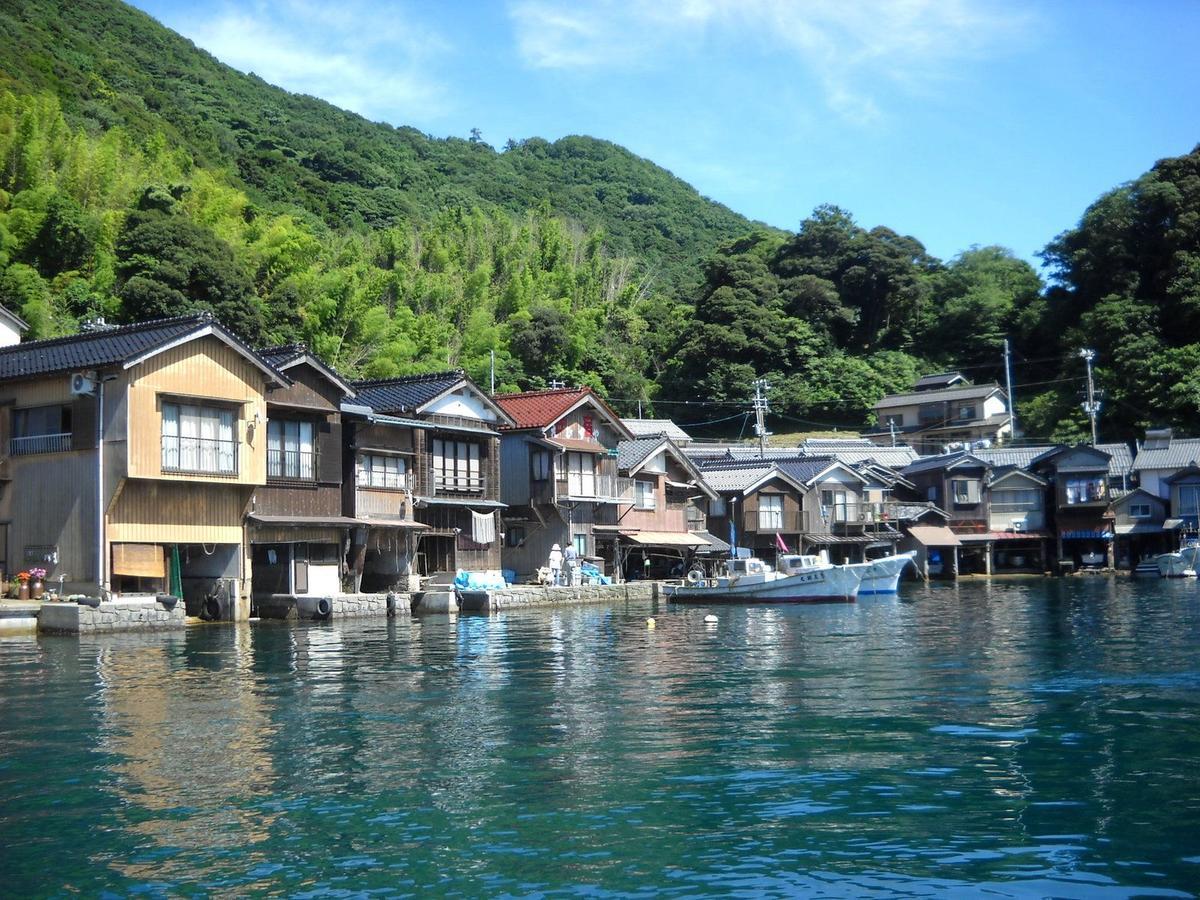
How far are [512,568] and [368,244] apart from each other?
41.7 meters

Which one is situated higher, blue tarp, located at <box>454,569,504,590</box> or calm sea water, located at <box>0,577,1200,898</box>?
blue tarp, located at <box>454,569,504,590</box>

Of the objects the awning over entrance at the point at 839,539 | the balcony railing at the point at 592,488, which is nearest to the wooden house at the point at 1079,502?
the awning over entrance at the point at 839,539

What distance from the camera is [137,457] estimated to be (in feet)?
110

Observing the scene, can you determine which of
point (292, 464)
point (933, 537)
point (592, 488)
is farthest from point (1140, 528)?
point (292, 464)

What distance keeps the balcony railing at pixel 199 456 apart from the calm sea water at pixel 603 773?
302 inches

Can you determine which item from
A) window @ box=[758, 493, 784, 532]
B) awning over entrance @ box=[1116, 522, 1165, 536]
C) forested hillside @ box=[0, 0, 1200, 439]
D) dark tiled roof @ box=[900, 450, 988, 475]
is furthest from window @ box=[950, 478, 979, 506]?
window @ box=[758, 493, 784, 532]

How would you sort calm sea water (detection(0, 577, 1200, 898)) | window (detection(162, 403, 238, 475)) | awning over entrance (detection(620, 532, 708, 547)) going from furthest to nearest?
awning over entrance (detection(620, 532, 708, 547)) → window (detection(162, 403, 238, 475)) → calm sea water (detection(0, 577, 1200, 898))

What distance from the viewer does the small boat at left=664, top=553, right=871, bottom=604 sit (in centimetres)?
4966

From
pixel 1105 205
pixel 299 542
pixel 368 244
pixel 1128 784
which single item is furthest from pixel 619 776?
pixel 1105 205

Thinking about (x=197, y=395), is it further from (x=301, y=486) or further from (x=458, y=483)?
(x=458, y=483)

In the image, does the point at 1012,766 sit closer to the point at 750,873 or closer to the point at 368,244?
the point at 750,873

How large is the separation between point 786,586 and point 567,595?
9.13m

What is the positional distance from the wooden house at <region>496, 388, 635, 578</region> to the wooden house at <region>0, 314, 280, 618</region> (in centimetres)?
1631

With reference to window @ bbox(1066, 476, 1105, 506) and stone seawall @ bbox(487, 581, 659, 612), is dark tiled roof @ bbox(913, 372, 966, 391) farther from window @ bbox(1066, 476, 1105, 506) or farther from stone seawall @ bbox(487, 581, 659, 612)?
stone seawall @ bbox(487, 581, 659, 612)
